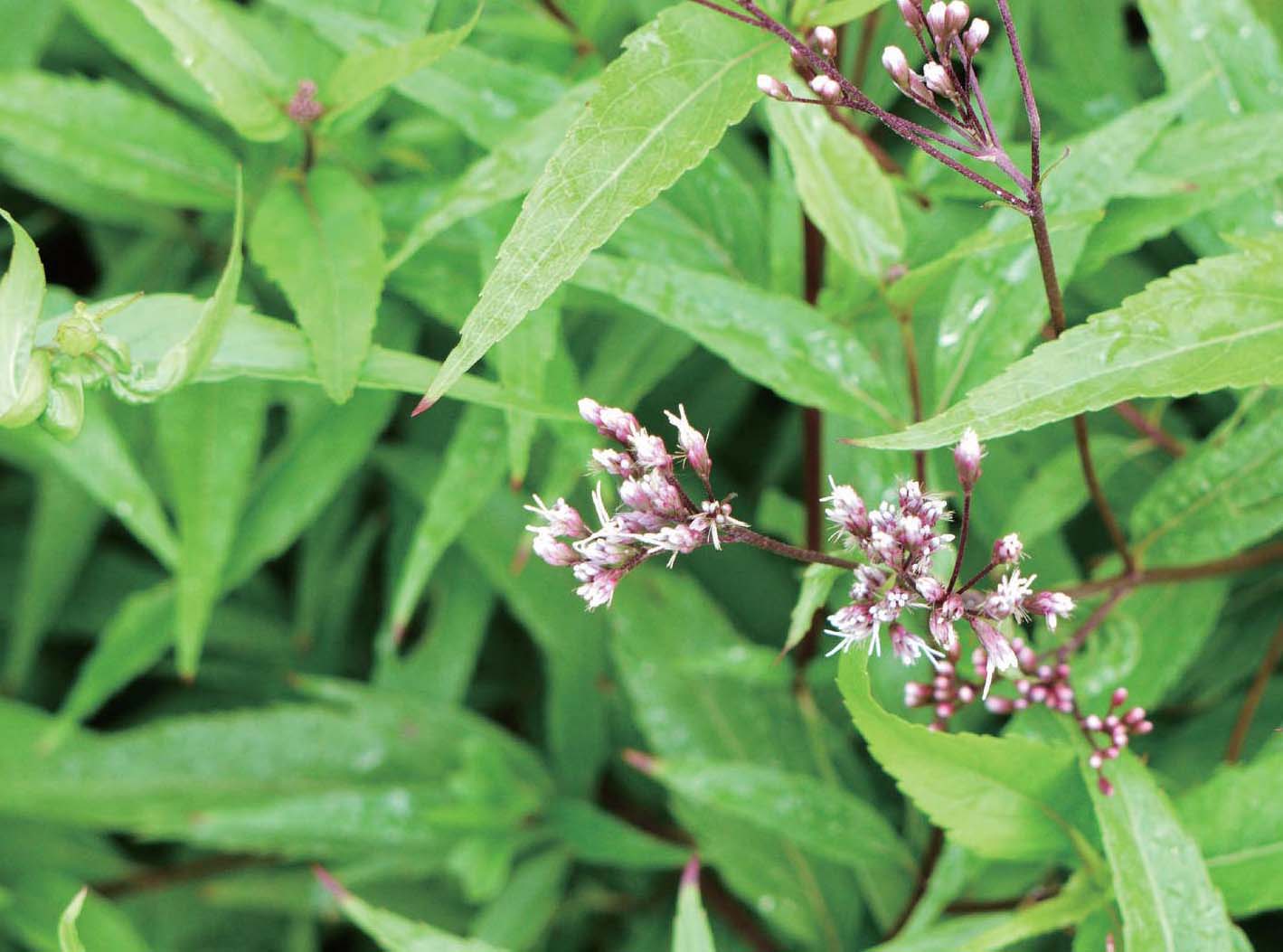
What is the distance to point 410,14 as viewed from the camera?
2.09 meters

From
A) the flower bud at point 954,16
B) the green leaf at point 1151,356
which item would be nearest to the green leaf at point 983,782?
the green leaf at point 1151,356

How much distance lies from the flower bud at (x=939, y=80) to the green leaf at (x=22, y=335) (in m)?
1.10

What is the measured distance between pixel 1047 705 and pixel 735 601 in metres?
1.19

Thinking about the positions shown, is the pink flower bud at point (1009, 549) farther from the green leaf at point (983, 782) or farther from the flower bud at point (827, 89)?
the flower bud at point (827, 89)

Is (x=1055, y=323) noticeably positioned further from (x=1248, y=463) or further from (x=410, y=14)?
(x=410, y=14)

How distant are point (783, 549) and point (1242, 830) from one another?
89 centimetres

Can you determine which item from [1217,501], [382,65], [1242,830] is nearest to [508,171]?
[382,65]

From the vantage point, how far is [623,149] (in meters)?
1.45

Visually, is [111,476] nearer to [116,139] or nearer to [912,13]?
[116,139]

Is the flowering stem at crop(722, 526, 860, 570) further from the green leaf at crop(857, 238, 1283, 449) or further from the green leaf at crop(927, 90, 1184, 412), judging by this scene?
the green leaf at crop(927, 90, 1184, 412)

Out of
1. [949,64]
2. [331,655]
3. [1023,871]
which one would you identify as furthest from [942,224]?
[331,655]

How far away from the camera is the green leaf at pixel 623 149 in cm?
136

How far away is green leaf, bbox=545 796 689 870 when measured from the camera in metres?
2.63

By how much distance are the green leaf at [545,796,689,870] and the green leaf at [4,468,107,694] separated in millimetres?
1377
